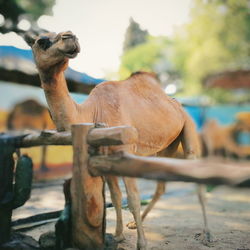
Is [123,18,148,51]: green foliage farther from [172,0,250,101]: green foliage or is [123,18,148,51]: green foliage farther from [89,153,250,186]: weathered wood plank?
[89,153,250,186]: weathered wood plank

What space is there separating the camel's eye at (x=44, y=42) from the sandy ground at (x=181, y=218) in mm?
2023

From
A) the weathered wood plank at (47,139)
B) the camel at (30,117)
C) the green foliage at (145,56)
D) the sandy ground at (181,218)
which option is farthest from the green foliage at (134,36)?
the weathered wood plank at (47,139)

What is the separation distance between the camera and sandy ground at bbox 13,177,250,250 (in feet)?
11.1

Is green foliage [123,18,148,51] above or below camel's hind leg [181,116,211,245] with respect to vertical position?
above

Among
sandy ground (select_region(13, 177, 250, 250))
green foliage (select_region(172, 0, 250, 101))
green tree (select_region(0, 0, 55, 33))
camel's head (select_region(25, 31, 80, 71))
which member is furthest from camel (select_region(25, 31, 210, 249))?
green foliage (select_region(172, 0, 250, 101))

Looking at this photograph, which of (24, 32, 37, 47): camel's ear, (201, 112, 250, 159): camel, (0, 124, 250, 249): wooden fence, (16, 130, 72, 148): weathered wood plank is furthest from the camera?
(201, 112, 250, 159): camel

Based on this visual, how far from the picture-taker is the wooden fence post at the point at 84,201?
208cm

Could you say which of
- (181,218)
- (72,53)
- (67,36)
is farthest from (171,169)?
(181,218)

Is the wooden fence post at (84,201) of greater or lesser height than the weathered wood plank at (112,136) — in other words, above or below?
below

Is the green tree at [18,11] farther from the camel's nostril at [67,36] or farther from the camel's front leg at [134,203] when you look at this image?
the camel's front leg at [134,203]

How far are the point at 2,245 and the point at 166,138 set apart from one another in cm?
222

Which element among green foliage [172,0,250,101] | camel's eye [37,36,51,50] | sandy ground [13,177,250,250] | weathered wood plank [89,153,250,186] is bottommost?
sandy ground [13,177,250,250]

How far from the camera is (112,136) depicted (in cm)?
195

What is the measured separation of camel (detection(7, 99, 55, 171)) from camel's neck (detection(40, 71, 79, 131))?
4.78m
